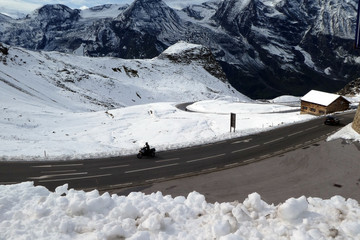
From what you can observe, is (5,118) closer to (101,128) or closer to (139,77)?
(101,128)

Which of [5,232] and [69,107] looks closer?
[5,232]

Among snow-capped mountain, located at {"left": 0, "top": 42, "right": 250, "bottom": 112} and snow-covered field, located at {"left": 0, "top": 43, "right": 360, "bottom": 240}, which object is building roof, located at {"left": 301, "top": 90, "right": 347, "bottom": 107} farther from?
snow-capped mountain, located at {"left": 0, "top": 42, "right": 250, "bottom": 112}

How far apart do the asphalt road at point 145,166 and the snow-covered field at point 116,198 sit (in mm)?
1875

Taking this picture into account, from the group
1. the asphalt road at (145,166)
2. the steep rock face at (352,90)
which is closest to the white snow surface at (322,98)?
the asphalt road at (145,166)

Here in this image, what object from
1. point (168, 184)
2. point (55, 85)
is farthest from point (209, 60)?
point (168, 184)

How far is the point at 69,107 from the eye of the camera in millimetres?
61062

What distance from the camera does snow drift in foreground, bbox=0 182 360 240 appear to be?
6934 mm

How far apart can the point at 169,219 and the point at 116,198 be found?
2.56 meters

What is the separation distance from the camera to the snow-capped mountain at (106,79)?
2613 inches

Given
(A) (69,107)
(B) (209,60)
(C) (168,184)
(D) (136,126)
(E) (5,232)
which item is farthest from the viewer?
(B) (209,60)

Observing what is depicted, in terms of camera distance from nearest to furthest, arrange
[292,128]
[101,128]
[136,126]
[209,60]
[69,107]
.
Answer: [292,128]
[101,128]
[136,126]
[69,107]
[209,60]

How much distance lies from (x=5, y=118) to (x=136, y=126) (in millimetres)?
19084

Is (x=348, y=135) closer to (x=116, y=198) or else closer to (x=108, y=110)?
(x=116, y=198)

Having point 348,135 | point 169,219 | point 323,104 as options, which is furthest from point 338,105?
point 169,219
